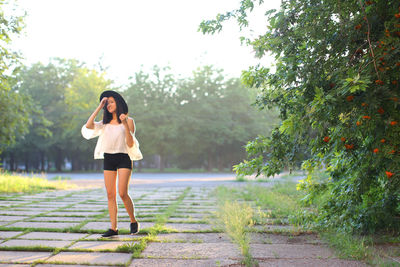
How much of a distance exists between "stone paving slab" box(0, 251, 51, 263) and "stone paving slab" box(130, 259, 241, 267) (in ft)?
2.98

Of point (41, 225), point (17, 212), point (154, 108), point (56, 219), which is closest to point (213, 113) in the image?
point (154, 108)

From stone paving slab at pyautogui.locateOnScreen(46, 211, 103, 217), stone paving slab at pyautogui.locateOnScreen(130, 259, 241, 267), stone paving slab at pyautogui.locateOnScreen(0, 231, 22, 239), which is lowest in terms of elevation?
stone paving slab at pyautogui.locateOnScreen(130, 259, 241, 267)

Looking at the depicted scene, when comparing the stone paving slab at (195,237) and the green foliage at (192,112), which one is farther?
the green foliage at (192,112)

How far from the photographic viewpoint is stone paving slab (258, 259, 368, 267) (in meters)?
3.13

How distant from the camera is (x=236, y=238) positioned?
4.02 meters

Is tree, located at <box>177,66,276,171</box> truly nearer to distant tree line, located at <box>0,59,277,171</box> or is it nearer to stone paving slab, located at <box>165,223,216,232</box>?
distant tree line, located at <box>0,59,277,171</box>

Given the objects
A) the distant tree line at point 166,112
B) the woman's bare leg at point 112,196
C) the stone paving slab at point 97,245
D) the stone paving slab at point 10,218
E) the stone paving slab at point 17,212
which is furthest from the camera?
the distant tree line at point 166,112

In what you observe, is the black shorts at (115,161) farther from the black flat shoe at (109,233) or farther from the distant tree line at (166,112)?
the distant tree line at (166,112)

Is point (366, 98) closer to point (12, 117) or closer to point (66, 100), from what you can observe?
point (12, 117)

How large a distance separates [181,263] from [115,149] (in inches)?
71.7

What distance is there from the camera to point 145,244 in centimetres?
382

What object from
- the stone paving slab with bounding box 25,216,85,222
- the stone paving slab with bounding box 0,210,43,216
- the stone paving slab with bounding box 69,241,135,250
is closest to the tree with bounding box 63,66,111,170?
the stone paving slab with bounding box 0,210,43,216

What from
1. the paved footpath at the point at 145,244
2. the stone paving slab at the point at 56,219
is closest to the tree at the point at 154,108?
the stone paving slab at the point at 56,219

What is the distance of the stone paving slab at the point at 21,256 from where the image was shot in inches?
125
